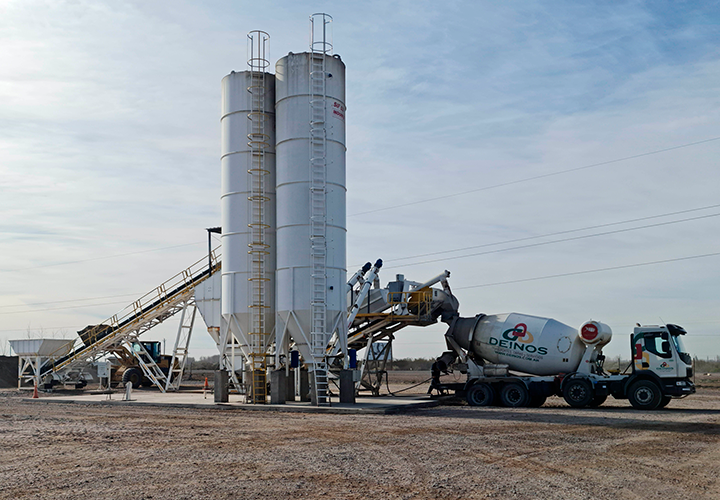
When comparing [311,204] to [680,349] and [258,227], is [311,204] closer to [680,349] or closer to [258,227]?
[258,227]

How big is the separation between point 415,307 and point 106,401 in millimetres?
13470

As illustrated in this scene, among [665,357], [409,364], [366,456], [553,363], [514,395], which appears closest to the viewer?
[366,456]

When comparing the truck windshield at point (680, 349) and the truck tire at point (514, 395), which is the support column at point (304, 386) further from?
the truck windshield at point (680, 349)

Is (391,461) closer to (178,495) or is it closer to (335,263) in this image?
(178,495)

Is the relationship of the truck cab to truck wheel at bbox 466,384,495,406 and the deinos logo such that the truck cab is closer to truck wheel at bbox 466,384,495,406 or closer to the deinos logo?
the deinos logo

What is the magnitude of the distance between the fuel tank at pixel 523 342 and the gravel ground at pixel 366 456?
3900mm

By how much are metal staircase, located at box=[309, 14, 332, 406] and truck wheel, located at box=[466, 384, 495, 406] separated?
18.0 feet

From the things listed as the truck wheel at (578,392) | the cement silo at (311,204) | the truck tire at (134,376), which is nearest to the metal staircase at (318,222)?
the cement silo at (311,204)

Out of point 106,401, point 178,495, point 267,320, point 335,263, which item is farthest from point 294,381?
point 178,495

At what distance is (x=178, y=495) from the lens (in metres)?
9.78

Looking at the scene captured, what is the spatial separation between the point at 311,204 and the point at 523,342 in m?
9.52

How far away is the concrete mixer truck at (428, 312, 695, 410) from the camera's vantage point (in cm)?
2270

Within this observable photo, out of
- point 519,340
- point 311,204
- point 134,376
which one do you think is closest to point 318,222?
point 311,204

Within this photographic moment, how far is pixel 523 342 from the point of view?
85.1 ft
